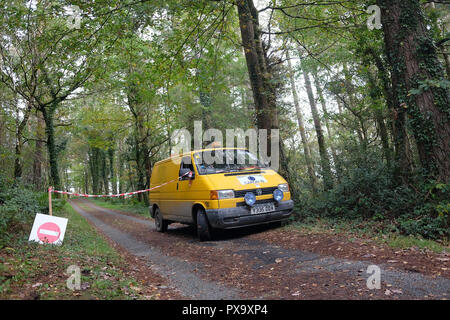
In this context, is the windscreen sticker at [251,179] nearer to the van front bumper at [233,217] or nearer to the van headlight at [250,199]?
the van headlight at [250,199]

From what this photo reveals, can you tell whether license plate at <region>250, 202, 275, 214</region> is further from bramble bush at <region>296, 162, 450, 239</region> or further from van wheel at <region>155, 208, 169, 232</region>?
van wheel at <region>155, 208, 169, 232</region>

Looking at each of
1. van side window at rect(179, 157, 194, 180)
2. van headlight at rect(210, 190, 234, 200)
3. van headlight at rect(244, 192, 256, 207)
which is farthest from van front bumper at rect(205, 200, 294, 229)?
van side window at rect(179, 157, 194, 180)

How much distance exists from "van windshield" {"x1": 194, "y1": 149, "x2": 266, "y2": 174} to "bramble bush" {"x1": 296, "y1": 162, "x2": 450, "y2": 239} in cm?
213

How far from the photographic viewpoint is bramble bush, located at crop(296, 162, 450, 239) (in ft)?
18.8

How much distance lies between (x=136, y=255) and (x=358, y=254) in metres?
Result: 4.95

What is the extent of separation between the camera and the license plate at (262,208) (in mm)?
7375

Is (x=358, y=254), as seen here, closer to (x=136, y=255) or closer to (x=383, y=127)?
(x=136, y=255)

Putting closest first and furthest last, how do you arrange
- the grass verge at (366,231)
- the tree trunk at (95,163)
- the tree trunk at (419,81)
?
the grass verge at (366,231)
the tree trunk at (419,81)
the tree trunk at (95,163)

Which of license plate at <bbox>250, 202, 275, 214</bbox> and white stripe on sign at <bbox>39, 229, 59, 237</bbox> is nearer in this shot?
white stripe on sign at <bbox>39, 229, 59, 237</bbox>

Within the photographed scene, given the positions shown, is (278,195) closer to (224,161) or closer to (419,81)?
Answer: (224,161)

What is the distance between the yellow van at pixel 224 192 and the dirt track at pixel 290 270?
543mm

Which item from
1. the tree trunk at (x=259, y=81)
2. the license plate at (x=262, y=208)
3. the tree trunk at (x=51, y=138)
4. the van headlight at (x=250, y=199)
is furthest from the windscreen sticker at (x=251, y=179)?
the tree trunk at (x=51, y=138)
